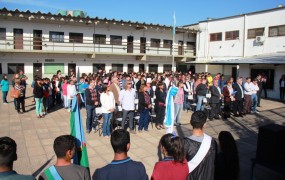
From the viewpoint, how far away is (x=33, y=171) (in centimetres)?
566

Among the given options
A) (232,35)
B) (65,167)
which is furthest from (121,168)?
(232,35)

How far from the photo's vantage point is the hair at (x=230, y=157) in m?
3.32

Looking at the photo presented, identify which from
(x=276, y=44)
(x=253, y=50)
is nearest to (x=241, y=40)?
(x=253, y=50)

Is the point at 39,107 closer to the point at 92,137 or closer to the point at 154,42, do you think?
the point at 92,137

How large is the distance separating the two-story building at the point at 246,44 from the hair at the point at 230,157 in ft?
54.6

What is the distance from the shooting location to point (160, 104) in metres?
9.46

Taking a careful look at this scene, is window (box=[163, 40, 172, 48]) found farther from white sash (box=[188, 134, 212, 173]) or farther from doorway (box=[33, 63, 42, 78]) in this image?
white sash (box=[188, 134, 212, 173])

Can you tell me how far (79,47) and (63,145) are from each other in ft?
74.1

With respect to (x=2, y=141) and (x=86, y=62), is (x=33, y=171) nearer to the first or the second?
(x=2, y=141)

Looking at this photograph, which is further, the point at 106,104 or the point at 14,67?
the point at 14,67

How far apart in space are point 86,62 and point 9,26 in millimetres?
7373

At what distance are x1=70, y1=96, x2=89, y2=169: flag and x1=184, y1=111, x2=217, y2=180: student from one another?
1.82 meters

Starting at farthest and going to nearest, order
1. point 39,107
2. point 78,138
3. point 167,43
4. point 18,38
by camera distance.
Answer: point 167,43
point 18,38
point 39,107
point 78,138

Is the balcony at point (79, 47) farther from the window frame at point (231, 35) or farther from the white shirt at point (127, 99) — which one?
the white shirt at point (127, 99)
